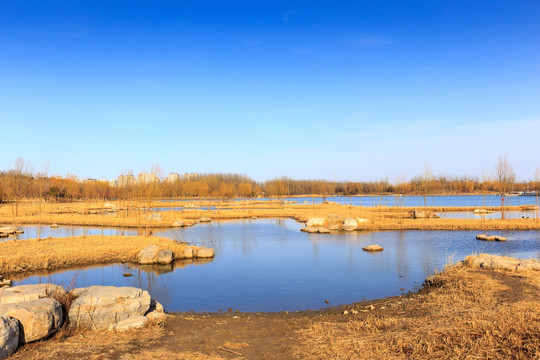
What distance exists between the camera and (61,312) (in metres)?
8.17

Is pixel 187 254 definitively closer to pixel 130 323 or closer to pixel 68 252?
pixel 68 252

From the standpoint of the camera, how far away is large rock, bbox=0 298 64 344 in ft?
23.9

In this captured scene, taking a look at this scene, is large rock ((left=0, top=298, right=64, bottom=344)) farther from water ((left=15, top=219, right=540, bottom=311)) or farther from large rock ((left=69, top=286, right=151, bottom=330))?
water ((left=15, top=219, right=540, bottom=311))

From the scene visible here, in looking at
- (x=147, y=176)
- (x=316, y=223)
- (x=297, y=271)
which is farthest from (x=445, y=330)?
(x=147, y=176)

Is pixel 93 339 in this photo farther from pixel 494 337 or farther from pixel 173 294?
pixel 494 337

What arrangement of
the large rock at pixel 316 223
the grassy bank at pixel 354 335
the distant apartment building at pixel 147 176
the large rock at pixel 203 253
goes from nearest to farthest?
the grassy bank at pixel 354 335 → the large rock at pixel 203 253 → the distant apartment building at pixel 147 176 → the large rock at pixel 316 223

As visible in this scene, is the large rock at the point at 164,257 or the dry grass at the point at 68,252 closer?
the dry grass at the point at 68,252

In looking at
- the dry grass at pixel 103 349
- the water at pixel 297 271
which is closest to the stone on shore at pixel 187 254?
the water at pixel 297 271

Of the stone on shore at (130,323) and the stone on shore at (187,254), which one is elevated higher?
the stone on shore at (130,323)

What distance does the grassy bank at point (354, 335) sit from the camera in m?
6.77

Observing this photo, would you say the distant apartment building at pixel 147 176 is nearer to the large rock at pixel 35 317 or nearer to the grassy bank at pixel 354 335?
the grassy bank at pixel 354 335

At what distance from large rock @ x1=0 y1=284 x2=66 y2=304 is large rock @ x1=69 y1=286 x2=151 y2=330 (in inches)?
18.8

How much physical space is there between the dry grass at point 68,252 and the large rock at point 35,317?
1211cm

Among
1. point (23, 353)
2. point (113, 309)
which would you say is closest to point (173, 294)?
point (113, 309)
